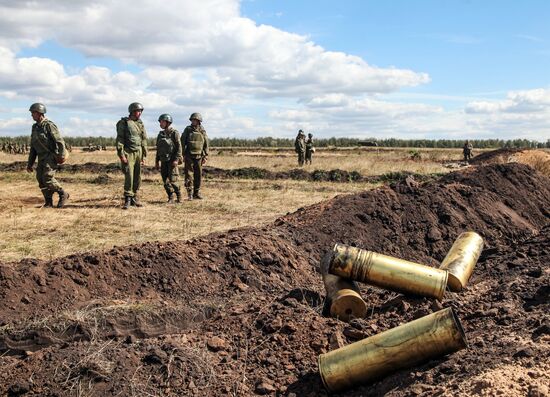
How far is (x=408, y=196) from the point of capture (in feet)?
34.2

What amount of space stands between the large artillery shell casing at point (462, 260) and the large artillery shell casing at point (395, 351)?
2274 millimetres

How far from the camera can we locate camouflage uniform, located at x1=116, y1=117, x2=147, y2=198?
43.1 ft

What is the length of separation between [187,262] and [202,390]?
8.22 ft

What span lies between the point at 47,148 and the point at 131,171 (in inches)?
70.7

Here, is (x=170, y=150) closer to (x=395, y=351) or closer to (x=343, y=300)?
(x=343, y=300)

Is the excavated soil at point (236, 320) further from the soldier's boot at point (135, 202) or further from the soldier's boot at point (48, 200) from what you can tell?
the soldier's boot at point (48, 200)

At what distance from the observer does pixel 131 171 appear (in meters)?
13.3

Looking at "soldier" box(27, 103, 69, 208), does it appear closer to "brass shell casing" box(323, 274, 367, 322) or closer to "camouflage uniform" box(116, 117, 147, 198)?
"camouflage uniform" box(116, 117, 147, 198)

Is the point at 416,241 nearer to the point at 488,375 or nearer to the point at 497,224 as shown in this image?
the point at 497,224

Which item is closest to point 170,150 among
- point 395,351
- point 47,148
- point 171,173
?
point 171,173

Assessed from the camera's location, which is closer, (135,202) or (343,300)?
(343,300)

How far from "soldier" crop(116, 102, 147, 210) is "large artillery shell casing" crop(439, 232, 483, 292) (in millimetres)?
7787

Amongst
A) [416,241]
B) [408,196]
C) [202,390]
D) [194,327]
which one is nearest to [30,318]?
[194,327]

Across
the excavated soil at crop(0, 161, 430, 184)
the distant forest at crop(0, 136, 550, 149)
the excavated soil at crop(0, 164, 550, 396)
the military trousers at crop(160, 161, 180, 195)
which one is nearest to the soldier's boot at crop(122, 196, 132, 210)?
the military trousers at crop(160, 161, 180, 195)
